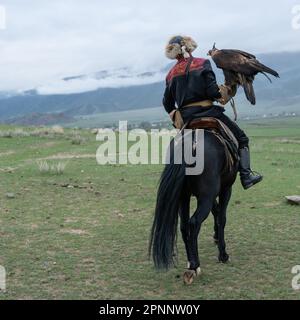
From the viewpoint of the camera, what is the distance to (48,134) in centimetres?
2506

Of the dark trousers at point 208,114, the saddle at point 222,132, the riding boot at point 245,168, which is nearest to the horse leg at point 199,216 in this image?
the saddle at point 222,132

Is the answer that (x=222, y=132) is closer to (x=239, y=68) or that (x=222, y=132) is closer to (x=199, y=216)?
(x=239, y=68)

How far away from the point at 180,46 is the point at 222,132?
1169 millimetres

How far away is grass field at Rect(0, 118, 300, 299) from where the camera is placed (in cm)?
572

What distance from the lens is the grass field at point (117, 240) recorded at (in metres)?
5.72

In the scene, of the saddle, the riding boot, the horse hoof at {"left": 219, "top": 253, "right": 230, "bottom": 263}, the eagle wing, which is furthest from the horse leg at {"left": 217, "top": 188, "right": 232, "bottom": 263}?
the eagle wing

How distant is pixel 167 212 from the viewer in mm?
5895

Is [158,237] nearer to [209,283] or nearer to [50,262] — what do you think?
[209,283]

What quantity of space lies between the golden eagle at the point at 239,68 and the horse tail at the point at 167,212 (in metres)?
1.39

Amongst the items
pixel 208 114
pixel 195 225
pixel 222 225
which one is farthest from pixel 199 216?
pixel 208 114

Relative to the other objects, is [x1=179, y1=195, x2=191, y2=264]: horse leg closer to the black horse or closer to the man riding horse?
the black horse

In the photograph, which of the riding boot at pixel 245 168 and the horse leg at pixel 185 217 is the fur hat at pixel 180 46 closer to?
the riding boot at pixel 245 168

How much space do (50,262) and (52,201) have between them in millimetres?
3931
